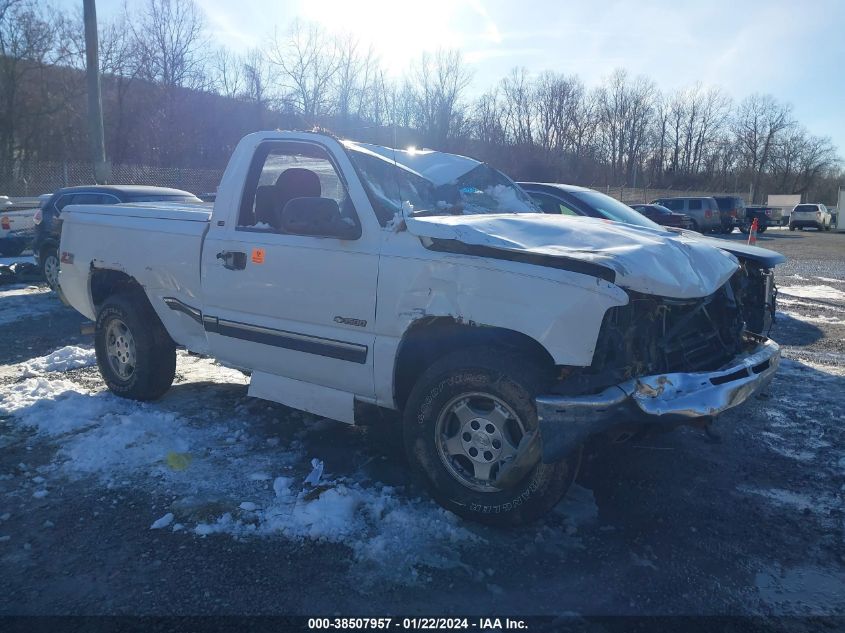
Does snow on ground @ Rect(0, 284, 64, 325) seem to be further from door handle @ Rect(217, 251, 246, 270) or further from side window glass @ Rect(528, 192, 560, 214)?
side window glass @ Rect(528, 192, 560, 214)

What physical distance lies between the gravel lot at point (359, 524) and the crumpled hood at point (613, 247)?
3.33 feet

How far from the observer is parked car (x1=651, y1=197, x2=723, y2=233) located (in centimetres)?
3391

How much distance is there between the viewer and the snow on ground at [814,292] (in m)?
11.5

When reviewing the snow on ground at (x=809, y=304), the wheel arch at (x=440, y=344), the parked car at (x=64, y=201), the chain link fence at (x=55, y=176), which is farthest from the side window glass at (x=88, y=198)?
the chain link fence at (x=55, y=176)

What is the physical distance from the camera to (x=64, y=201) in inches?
445

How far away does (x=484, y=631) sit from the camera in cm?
274

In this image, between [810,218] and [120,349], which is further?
[810,218]

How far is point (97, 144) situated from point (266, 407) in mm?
11975

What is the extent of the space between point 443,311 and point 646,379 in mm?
1069

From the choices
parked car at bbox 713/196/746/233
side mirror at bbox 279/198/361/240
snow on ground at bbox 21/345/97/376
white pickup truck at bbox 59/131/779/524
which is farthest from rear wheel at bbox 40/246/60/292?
parked car at bbox 713/196/746/233

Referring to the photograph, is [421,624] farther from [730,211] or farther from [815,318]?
[730,211]

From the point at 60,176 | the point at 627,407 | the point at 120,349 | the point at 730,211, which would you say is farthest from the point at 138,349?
the point at 730,211

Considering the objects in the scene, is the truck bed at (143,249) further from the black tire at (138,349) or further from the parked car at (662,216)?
the parked car at (662,216)

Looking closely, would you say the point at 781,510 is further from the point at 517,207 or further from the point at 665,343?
the point at 517,207
